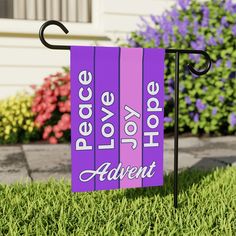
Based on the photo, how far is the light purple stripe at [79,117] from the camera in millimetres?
2363

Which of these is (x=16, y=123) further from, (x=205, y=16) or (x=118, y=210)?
(x=118, y=210)

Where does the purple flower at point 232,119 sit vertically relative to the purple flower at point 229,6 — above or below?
below

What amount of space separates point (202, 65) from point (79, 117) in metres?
3.21

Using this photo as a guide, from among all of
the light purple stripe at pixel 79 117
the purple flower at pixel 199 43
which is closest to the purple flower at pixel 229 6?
the purple flower at pixel 199 43

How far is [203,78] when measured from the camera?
5.35 m

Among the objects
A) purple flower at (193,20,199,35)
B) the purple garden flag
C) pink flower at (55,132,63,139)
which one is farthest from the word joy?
purple flower at (193,20,199,35)

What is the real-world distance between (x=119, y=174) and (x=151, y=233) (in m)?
0.38

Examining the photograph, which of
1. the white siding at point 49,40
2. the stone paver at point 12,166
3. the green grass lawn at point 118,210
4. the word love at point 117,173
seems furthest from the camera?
the white siding at point 49,40

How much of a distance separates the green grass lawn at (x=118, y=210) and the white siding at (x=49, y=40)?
286 centimetres

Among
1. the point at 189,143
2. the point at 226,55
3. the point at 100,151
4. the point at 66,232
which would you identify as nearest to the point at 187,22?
the point at 226,55

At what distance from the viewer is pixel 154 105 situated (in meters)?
2.59

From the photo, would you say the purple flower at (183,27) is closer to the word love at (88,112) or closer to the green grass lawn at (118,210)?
the green grass lawn at (118,210)

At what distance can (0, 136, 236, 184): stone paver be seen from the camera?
12.1 ft

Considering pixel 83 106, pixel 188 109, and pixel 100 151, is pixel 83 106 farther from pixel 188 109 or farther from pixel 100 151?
pixel 188 109
